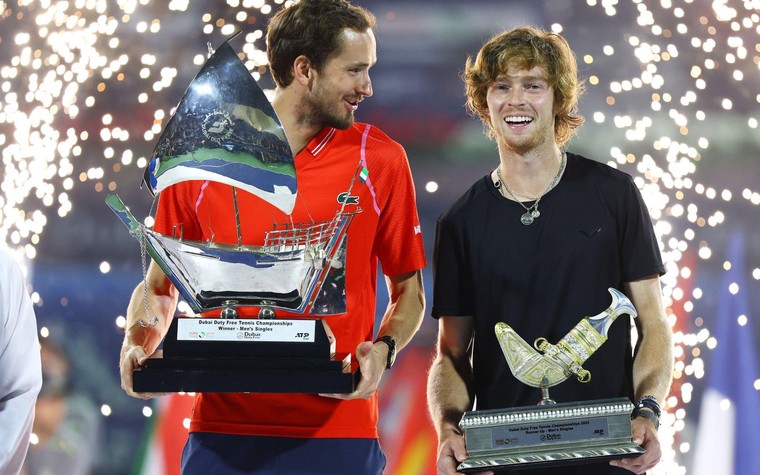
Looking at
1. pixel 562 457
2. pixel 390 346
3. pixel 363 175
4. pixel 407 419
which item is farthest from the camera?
pixel 407 419

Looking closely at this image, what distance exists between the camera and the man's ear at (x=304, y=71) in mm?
2531

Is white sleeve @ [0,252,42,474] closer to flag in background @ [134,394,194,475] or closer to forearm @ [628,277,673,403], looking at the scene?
forearm @ [628,277,673,403]

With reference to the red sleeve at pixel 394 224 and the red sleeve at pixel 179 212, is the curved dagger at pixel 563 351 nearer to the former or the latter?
the red sleeve at pixel 394 224

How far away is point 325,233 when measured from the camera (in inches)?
88.0

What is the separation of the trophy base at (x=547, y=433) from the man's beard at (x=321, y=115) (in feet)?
2.79

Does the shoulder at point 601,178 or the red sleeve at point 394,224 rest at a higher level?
the shoulder at point 601,178

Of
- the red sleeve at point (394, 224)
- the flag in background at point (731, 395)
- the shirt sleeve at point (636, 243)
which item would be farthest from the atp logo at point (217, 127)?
the flag in background at point (731, 395)

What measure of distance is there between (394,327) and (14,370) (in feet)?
2.96

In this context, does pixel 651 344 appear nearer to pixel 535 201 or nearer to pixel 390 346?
pixel 535 201

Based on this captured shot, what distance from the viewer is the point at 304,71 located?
2543 mm

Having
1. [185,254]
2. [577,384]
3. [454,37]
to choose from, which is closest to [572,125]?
[577,384]

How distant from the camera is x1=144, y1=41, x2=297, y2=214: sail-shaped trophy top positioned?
224cm

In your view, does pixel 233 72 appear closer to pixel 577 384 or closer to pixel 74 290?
pixel 577 384

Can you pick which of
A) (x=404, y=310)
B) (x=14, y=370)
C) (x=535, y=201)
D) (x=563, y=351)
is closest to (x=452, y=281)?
(x=404, y=310)
